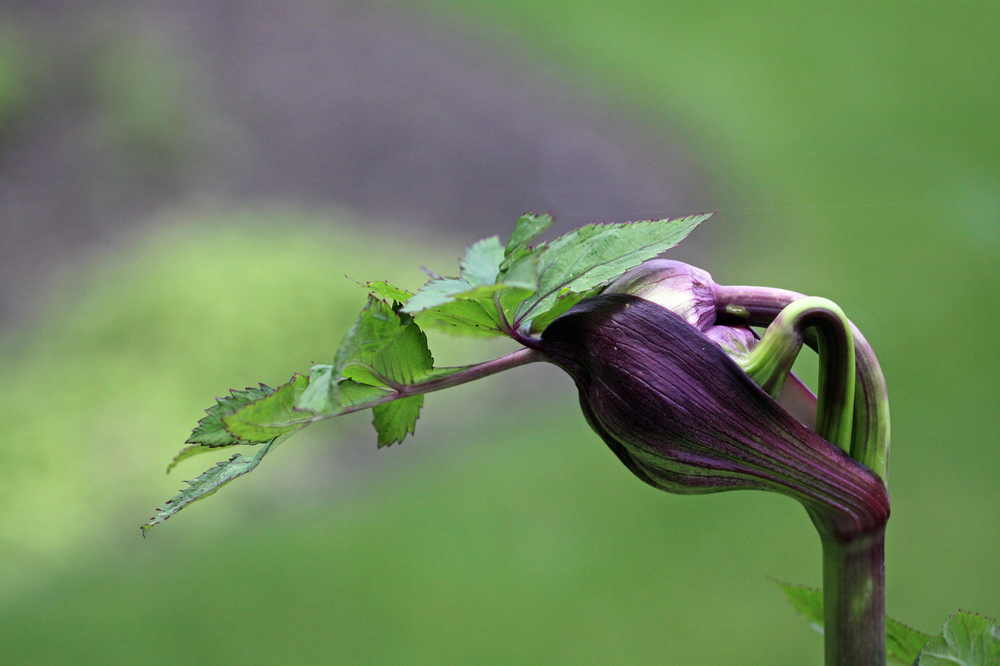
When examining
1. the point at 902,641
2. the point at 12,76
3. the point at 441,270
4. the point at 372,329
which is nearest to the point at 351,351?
the point at 372,329

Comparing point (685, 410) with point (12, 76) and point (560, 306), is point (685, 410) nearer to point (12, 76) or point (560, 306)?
point (560, 306)

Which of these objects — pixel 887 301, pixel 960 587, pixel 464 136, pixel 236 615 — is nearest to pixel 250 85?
pixel 464 136

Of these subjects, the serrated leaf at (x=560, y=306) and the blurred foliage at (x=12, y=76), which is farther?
the blurred foliage at (x=12, y=76)

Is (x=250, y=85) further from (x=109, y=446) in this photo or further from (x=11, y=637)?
(x=11, y=637)

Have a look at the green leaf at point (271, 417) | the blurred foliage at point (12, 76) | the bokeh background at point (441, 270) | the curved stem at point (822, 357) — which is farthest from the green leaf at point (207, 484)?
the blurred foliage at point (12, 76)

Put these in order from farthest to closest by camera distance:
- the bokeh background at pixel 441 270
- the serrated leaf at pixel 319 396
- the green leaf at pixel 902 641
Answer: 1. the bokeh background at pixel 441 270
2. the green leaf at pixel 902 641
3. the serrated leaf at pixel 319 396

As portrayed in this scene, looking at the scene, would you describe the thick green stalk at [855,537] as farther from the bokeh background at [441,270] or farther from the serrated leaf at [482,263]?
the bokeh background at [441,270]

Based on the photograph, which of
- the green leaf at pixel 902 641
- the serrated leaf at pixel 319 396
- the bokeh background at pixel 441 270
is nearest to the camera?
the serrated leaf at pixel 319 396
